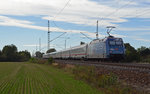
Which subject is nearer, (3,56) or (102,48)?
(102,48)

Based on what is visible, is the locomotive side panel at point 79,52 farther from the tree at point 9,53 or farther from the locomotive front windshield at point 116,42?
the tree at point 9,53

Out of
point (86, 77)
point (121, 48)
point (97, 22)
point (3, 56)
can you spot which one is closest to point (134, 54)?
point (97, 22)

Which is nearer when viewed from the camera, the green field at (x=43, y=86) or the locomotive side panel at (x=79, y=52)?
the green field at (x=43, y=86)

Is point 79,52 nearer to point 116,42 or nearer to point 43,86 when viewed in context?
point 116,42

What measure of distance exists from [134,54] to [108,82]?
127ft

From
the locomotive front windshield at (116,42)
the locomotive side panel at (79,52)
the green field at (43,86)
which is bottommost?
the green field at (43,86)

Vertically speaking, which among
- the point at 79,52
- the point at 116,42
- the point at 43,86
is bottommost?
the point at 43,86

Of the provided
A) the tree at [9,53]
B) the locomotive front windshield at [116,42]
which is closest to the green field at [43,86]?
the locomotive front windshield at [116,42]

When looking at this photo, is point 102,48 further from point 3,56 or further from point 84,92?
point 3,56

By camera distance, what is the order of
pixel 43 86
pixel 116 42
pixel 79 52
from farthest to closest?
pixel 79 52 → pixel 116 42 → pixel 43 86

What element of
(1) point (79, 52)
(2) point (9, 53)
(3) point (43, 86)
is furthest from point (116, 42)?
(2) point (9, 53)

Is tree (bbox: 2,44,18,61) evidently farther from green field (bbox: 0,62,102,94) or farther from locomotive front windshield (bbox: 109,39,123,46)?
green field (bbox: 0,62,102,94)

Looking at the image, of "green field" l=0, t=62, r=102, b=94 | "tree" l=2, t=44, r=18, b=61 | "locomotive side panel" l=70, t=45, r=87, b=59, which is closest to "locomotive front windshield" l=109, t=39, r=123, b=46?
"locomotive side panel" l=70, t=45, r=87, b=59

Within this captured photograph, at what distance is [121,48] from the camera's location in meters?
32.9
